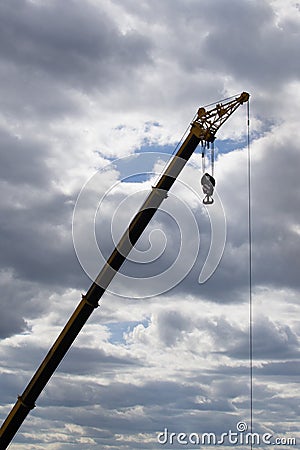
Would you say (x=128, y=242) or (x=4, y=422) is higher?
(x=128, y=242)

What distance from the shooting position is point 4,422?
65.8 m

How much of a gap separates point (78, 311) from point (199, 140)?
18.4 meters

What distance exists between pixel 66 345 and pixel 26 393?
540 cm

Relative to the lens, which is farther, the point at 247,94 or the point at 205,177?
the point at 247,94

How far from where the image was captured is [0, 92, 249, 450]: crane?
6438cm

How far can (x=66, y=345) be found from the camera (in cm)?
6512

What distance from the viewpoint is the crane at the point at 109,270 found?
211 feet

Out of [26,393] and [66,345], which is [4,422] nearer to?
[26,393]

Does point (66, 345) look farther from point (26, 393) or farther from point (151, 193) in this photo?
point (151, 193)

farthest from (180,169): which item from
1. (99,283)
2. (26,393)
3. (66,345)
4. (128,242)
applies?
(26,393)

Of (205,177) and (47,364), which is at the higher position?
(205,177)

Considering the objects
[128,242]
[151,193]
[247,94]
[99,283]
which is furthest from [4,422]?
[247,94]

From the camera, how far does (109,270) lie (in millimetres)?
64500

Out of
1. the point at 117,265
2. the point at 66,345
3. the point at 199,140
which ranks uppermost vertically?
the point at 199,140
